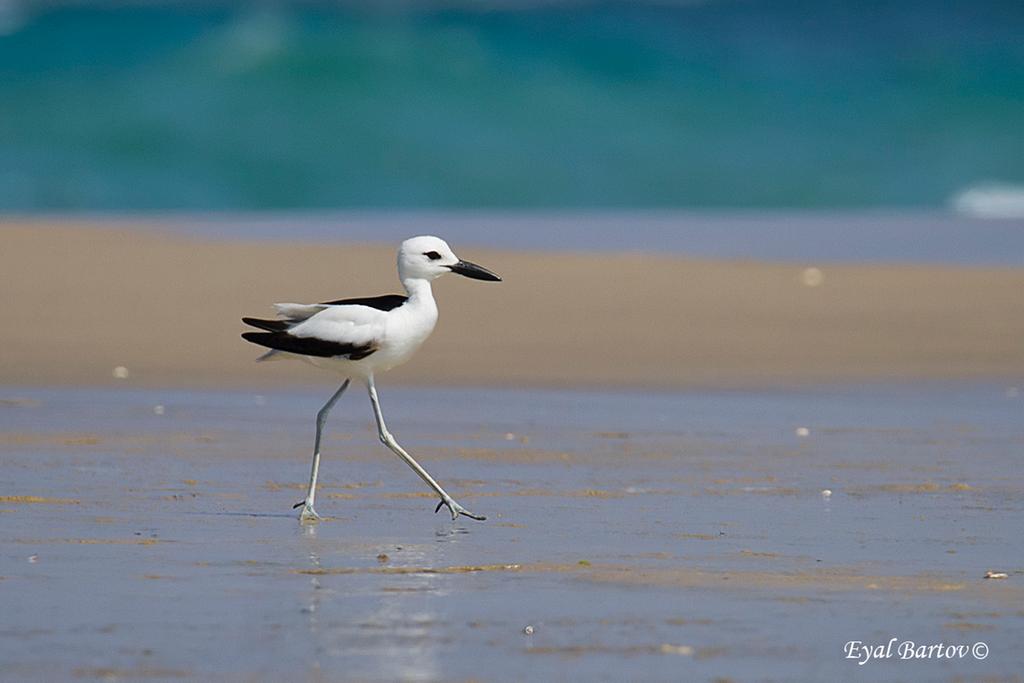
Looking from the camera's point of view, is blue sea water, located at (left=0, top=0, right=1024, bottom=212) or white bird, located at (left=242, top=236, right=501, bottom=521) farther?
blue sea water, located at (left=0, top=0, right=1024, bottom=212)

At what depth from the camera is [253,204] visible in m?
33.5

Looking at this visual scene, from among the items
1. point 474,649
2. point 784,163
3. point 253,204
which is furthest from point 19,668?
point 784,163

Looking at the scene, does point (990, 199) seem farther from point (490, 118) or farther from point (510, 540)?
point (510, 540)

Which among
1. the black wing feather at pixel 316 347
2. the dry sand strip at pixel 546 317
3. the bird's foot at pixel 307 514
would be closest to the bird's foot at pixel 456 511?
the bird's foot at pixel 307 514

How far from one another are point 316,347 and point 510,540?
134 centimetres

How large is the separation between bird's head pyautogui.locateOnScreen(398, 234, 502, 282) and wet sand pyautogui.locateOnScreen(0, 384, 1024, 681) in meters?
0.85

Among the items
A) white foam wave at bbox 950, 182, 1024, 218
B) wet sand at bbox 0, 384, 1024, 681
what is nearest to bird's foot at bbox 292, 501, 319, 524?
wet sand at bbox 0, 384, 1024, 681

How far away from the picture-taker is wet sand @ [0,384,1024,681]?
504 centimetres

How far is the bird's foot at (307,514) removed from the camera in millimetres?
7136

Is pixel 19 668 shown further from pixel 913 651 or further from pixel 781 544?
pixel 781 544

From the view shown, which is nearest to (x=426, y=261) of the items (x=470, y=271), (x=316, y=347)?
(x=470, y=271)

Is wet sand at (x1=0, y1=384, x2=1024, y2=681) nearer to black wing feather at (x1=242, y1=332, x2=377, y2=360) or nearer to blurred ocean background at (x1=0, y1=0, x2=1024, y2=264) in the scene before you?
black wing feather at (x1=242, y1=332, x2=377, y2=360)

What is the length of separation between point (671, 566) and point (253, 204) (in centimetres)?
2779

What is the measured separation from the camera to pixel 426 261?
793 cm
